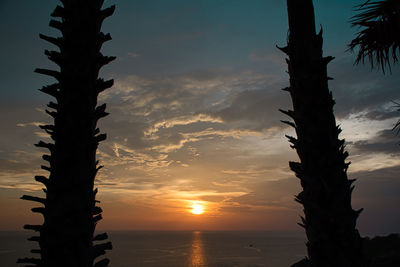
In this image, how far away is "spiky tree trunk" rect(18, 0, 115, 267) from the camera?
2.90 m

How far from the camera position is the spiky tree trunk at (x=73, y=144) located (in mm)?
2902

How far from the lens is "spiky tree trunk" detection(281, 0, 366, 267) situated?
3.51m

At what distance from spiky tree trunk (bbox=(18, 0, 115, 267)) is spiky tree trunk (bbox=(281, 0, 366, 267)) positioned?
2653mm

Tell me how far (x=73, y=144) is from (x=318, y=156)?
124 inches

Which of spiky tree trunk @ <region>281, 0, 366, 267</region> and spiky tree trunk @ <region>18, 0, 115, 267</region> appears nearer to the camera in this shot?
spiky tree trunk @ <region>18, 0, 115, 267</region>

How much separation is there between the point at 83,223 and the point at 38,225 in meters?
0.49

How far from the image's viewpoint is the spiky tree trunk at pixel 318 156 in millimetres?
3506

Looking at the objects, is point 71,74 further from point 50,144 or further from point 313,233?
point 313,233

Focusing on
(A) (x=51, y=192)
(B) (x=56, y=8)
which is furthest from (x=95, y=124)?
(B) (x=56, y=8)

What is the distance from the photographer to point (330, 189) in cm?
358

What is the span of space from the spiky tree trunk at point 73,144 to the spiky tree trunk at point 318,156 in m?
2.65

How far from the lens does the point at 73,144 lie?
3.11 metres

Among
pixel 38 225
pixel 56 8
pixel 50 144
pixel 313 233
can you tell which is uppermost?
pixel 56 8

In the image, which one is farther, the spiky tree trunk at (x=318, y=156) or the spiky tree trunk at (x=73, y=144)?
the spiky tree trunk at (x=318, y=156)
